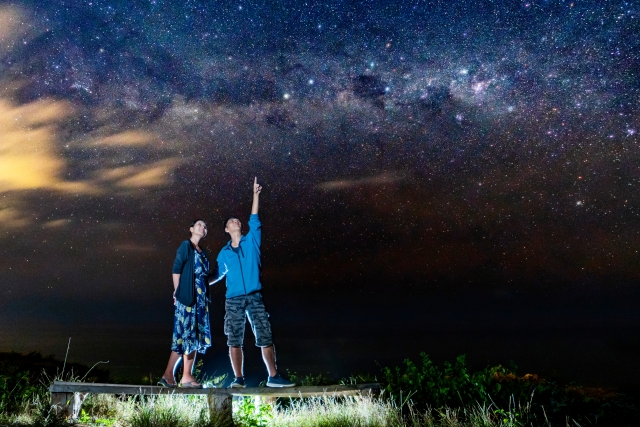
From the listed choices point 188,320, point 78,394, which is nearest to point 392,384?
point 188,320

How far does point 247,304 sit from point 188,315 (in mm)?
1001

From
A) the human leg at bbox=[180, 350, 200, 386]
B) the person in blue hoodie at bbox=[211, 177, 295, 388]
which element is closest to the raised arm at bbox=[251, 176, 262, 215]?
the person in blue hoodie at bbox=[211, 177, 295, 388]

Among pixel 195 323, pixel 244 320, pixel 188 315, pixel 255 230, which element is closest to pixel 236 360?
pixel 244 320

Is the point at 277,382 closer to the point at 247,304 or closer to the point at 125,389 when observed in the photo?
the point at 247,304

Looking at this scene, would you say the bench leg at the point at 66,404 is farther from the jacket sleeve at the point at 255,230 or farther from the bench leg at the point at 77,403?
the jacket sleeve at the point at 255,230

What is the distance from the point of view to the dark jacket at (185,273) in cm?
932

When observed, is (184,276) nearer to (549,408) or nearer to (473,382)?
(473,382)

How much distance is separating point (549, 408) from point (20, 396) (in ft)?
29.9

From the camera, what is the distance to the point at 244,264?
9617 mm

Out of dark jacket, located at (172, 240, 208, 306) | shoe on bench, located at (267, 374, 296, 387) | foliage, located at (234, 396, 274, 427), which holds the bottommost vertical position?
foliage, located at (234, 396, 274, 427)

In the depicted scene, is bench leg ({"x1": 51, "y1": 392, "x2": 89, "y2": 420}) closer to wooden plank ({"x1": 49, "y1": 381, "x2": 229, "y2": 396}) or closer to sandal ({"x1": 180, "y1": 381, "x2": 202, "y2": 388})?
wooden plank ({"x1": 49, "y1": 381, "x2": 229, "y2": 396})

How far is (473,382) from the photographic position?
9.23 meters

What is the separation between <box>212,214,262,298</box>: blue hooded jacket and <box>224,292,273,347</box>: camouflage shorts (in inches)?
5.4

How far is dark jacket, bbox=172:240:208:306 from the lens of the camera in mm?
9320
